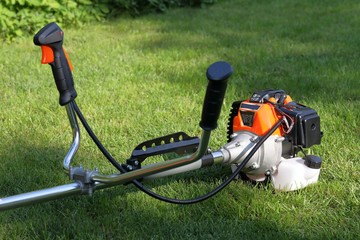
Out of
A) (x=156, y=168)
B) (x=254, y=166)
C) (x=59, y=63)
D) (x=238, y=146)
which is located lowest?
(x=254, y=166)

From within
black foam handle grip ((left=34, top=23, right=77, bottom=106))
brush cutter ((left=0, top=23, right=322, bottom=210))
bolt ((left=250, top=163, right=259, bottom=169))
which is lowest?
bolt ((left=250, top=163, right=259, bottom=169))

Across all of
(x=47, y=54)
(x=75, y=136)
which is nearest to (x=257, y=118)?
(x=75, y=136)

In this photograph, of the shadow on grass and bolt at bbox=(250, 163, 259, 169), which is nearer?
bolt at bbox=(250, 163, 259, 169)

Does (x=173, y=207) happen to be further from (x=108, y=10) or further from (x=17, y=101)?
(x=108, y=10)

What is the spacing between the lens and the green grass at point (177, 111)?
7.08 ft

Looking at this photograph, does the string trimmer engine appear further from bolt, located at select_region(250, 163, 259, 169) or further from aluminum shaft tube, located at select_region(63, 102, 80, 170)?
aluminum shaft tube, located at select_region(63, 102, 80, 170)

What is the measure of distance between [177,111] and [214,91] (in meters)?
1.79

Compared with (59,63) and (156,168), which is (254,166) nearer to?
(156,168)

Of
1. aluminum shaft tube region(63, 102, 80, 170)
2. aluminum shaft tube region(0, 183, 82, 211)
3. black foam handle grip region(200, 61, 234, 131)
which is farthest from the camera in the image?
aluminum shaft tube region(63, 102, 80, 170)

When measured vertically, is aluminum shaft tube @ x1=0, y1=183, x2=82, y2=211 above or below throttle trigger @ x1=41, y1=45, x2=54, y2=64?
below

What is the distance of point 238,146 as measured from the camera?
218cm

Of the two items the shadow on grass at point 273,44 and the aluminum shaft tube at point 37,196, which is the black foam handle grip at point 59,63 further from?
the shadow on grass at point 273,44

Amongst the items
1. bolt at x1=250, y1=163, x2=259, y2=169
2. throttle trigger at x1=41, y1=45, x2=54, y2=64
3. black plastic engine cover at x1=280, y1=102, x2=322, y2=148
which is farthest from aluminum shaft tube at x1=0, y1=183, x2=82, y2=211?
black plastic engine cover at x1=280, y1=102, x2=322, y2=148

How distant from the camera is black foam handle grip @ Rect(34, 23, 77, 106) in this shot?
1973 millimetres
